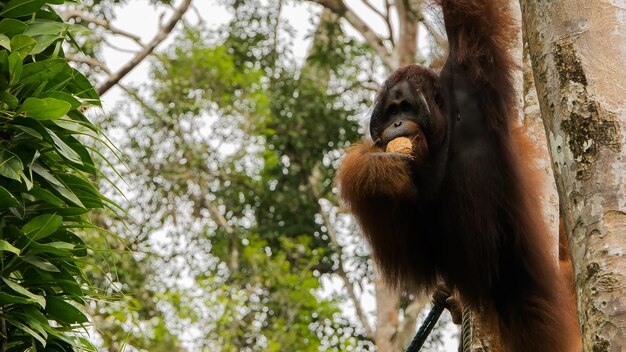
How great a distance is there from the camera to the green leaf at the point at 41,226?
2256 mm

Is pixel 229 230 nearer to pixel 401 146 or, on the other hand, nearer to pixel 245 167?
pixel 245 167

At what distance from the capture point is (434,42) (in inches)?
160

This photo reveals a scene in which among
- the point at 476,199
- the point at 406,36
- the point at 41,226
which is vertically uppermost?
the point at 406,36

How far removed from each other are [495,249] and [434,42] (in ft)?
3.23

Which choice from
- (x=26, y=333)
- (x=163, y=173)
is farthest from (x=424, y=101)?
(x=163, y=173)

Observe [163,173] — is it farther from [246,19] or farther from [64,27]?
[64,27]

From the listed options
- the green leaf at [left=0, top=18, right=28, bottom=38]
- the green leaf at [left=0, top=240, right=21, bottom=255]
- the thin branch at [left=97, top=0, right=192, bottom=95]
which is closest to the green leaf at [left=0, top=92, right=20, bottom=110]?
the green leaf at [left=0, top=18, right=28, bottom=38]

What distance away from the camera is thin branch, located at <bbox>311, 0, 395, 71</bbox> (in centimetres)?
1107

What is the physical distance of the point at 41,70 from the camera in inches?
92.9

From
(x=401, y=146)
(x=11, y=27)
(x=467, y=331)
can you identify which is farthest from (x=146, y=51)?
(x=11, y=27)

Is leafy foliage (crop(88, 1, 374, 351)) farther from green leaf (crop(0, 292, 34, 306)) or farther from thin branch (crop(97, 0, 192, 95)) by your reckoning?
green leaf (crop(0, 292, 34, 306))

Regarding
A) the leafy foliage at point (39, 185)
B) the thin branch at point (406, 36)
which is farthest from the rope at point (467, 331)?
the thin branch at point (406, 36)

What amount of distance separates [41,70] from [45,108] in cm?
14

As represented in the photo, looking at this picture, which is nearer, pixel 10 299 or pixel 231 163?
pixel 10 299
